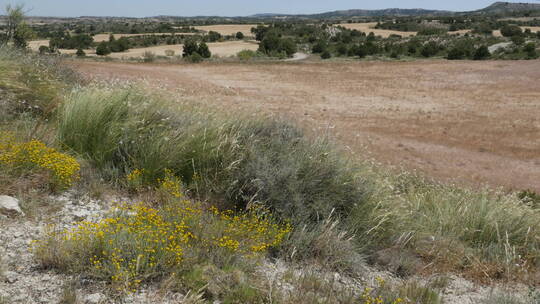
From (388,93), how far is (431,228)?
15.2 m

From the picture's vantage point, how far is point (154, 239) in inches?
145

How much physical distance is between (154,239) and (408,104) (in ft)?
51.4

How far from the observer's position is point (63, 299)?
3094mm

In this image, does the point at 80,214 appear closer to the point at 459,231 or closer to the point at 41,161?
the point at 41,161

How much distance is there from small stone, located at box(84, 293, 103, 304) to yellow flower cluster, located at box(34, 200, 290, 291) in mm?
136

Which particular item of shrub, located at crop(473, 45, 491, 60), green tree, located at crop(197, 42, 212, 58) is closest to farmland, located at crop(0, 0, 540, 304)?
green tree, located at crop(197, 42, 212, 58)

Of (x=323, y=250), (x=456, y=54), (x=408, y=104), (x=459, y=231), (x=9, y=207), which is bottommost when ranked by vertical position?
(x=408, y=104)

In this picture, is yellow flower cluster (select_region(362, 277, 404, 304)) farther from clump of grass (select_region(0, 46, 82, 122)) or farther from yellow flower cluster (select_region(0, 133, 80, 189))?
clump of grass (select_region(0, 46, 82, 122))

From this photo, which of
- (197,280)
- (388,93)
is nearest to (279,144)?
(197,280)

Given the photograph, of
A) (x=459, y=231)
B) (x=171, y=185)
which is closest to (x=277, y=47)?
(x=459, y=231)

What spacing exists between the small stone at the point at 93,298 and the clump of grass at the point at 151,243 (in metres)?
0.12

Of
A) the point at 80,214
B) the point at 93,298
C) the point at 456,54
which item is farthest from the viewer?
the point at 456,54

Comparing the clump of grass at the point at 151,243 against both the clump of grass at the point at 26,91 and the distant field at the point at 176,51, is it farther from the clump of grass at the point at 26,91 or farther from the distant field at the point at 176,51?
the distant field at the point at 176,51

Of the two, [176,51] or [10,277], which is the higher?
[10,277]
